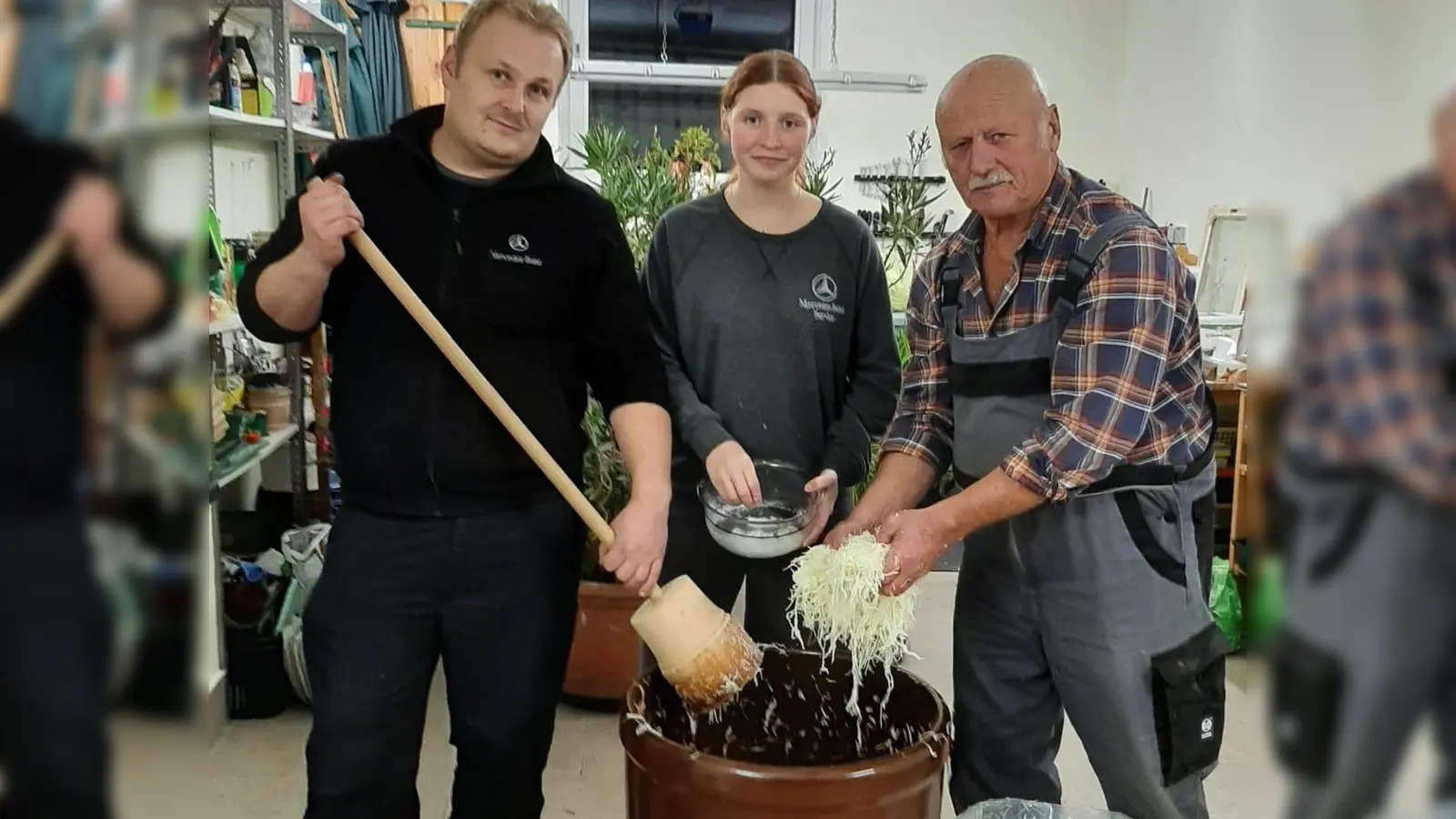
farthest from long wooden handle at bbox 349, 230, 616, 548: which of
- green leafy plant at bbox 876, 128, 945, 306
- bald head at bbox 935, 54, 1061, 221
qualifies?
green leafy plant at bbox 876, 128, 945, 306

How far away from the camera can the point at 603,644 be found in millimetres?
2680

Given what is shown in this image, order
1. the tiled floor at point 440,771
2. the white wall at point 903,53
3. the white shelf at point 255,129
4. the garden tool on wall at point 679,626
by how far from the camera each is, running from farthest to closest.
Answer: the white wall at point 903,53
the white shelf at point 255,129
the tiled floor at point 440,771
the garden tool on wall at point 679,626

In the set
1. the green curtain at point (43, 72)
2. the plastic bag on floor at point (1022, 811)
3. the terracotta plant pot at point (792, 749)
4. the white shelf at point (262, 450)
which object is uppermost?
the green curtain at point (43, 72)

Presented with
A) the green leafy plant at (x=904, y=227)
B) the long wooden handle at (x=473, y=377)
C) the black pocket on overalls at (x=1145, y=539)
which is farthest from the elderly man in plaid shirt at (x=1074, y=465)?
the green leafy plant at (x=904, y=227)

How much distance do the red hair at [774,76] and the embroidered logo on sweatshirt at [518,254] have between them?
60 centimetres

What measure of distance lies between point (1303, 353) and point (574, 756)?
8.22 ft

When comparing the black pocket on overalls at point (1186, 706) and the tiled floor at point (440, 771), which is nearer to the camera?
the black pocket on overalls at point (1186, 706)

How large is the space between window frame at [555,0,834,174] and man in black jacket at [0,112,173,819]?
13.3 ft

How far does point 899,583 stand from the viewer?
144cm

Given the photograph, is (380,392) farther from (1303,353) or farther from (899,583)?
(1303,353)

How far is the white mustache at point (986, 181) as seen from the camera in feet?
4.61

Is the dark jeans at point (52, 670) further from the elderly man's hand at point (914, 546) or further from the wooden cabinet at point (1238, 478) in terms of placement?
the elderly man's hand at point (914, 546)

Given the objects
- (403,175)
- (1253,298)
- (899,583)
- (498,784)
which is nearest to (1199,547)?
(899,583)

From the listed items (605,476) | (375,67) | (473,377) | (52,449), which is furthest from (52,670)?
(375,67)
